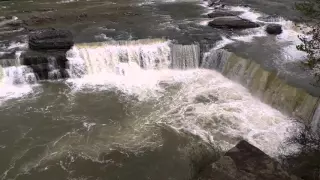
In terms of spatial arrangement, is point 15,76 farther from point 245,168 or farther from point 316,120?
point 316,120

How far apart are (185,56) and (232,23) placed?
3474 millimetres

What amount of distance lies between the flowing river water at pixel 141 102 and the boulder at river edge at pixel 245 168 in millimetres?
1015

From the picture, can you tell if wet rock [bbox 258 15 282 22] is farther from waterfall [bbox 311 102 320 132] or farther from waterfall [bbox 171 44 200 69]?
waterfall [bbox 311 102 320 132]

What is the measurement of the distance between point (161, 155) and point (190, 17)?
1093cm

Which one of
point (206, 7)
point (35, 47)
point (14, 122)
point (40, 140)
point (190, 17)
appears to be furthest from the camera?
point (206, 7)

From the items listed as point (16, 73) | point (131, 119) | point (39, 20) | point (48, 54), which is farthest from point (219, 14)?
point (16, 73)

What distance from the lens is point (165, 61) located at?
630 inches

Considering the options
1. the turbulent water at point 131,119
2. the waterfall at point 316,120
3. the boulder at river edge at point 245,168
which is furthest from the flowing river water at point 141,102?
the boulder at river edge at point 245,168

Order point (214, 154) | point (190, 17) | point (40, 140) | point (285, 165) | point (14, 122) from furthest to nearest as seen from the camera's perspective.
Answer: point (190, 17), point (14, 122), point (40, 140), point (214, 154), point (285, 165)

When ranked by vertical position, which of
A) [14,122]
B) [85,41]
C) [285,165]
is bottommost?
[285,165]

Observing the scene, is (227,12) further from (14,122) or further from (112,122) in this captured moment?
(14,122)

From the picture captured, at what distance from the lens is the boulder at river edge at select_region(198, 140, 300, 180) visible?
322 inches

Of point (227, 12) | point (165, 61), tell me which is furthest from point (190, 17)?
point (165, 61)

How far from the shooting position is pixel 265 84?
42.8 feet
